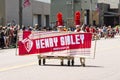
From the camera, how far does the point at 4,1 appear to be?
46531 millimetres

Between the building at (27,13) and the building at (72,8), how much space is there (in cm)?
1566

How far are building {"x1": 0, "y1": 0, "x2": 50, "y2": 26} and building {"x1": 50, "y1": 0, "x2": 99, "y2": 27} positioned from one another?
15660 millimetres

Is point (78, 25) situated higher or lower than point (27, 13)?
lower

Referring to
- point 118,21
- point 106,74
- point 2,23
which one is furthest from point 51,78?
point 118,21

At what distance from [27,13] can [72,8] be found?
2616 cm

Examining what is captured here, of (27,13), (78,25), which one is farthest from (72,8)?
(78,25)

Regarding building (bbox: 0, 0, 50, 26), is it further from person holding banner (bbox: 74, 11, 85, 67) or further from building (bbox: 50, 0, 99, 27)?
person holding banner (bbox: 74, 11, 85, 67)

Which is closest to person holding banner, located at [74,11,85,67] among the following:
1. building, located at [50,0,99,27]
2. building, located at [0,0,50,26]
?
building, located at [0,0,50,26]

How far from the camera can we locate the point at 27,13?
5347cm

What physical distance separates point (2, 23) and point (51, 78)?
31.9 meters

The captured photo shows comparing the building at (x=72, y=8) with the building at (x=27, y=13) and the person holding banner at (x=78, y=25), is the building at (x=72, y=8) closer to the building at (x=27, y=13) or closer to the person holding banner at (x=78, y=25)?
the building at (x=27, y=13)

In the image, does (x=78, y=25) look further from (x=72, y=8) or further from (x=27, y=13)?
(x=72, y=8)

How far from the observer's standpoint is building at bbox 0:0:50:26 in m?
46.4

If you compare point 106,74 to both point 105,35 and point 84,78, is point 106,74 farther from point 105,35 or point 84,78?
point 105,35
